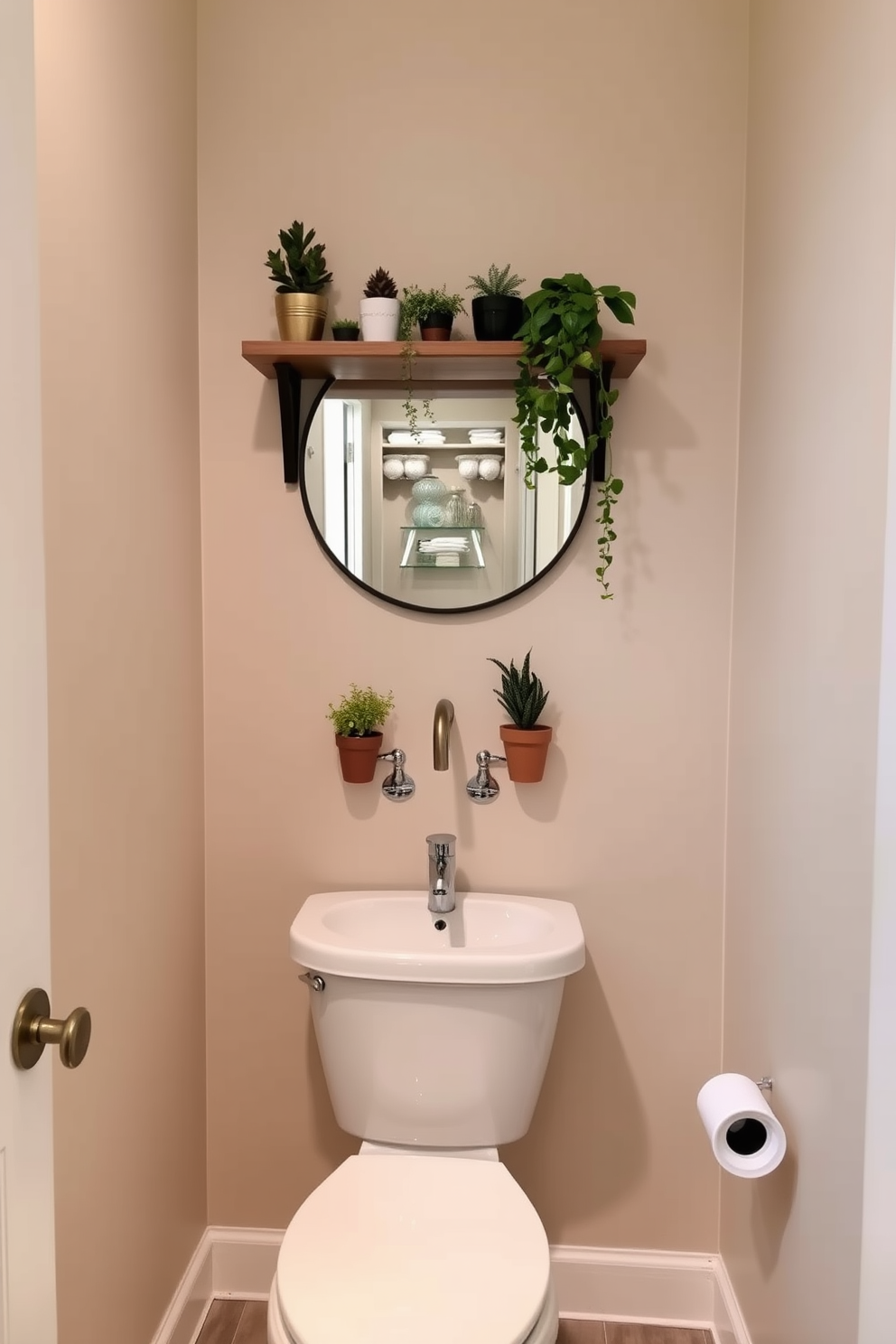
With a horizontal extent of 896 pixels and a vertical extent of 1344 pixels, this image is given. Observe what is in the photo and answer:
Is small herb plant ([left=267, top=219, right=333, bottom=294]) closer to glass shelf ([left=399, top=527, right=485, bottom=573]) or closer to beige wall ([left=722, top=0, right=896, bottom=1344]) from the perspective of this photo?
glass shelf ([left=399, top=527, right=485, bottom=573])

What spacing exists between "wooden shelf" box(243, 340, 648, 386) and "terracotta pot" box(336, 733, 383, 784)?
24.6 inches

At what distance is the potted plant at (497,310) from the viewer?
5.45ft

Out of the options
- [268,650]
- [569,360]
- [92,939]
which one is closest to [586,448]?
[569,360]

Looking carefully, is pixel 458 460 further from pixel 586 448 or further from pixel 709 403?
pixel 709 403

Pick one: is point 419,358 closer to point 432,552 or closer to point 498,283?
point 498,283

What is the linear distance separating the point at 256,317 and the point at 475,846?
1.01 m

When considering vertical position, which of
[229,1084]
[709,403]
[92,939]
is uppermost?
[709,403]

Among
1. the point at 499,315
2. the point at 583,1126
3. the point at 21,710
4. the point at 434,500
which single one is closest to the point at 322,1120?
the point at 583,1126

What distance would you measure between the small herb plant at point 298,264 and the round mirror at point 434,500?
0.61 feet

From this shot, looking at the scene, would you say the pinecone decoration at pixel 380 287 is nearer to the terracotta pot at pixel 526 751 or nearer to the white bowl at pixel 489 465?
the white bowl at pixel 489 465

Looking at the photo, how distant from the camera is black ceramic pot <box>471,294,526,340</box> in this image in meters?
1.66

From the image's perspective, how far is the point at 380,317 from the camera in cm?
168

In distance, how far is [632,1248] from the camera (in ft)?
6.14

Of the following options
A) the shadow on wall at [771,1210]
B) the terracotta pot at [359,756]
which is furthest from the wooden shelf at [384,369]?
the shadow on wall at [771,1210]
